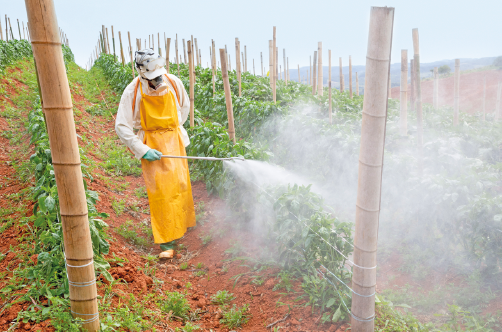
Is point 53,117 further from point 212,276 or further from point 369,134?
point 212,276

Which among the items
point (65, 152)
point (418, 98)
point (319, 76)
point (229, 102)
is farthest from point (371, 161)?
point (319, 76)

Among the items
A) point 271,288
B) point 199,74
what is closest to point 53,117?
point 271,288

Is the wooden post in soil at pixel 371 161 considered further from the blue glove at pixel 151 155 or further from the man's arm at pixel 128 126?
the man's arm at pixel 128 126

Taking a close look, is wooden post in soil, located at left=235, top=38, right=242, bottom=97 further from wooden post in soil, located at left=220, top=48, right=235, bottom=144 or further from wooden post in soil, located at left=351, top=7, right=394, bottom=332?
wooden post in soil, located at left=351, top=7, right=394, bottom=332

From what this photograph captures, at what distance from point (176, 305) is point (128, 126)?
71.5 inches

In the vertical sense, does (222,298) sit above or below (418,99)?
below

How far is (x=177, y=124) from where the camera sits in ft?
12.8

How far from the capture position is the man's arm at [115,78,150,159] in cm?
351

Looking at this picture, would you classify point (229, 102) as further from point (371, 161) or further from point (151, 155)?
point (371, 161)

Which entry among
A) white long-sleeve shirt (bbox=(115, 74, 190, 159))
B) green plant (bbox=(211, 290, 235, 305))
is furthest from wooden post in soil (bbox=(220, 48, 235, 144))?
green plant (bbox=(211, 290, 235, 305))

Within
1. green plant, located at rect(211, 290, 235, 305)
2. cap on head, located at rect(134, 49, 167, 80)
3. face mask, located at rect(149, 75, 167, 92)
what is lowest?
green plant, located at rect(211, 290, 235, 305)

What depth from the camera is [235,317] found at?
8.96ft

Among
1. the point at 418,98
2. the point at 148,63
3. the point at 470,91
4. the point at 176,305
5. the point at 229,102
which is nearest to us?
the point at 176,305

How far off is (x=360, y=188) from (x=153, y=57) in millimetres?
2441
